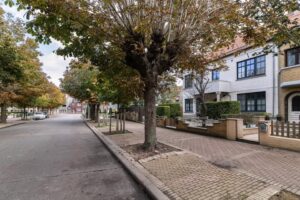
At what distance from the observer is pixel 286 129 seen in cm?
825

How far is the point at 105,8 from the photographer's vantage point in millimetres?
7289

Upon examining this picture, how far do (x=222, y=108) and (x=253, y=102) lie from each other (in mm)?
3289

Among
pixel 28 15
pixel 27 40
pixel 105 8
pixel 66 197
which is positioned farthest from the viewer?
pixel 27 40

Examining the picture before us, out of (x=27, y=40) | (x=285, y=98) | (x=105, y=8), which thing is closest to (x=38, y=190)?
(x=105, y=8)

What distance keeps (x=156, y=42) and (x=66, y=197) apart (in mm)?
5490

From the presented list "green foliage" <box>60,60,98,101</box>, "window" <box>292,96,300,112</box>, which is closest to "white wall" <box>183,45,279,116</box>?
"window" <box>292,96,300,112</box>

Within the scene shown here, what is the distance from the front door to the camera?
585 inches

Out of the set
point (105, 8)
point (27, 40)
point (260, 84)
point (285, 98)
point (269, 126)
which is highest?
point (27, 40)

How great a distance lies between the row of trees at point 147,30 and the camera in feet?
20.9

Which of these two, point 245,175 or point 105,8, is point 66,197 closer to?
point 245,175

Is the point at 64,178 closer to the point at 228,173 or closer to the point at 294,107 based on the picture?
the point at 228,173

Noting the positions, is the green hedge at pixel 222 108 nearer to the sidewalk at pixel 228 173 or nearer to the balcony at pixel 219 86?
the balcony at pixel 219 86

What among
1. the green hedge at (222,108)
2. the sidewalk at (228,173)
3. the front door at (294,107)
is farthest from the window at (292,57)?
the sidewalk at (228,173)

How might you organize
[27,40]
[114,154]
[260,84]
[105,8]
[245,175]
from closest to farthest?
[245,175] < [105,8] < [114,154] < [260,84] < [27,40]
